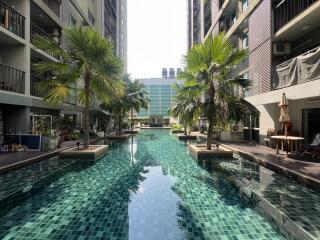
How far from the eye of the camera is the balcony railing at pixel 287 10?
11323 millimetres

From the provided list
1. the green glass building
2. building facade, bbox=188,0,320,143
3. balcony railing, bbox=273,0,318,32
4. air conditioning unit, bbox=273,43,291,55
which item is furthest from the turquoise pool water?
the green glass building

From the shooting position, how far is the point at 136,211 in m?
5.03

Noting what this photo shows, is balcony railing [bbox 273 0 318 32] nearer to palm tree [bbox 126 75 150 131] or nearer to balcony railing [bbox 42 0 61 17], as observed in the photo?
palm tree [bbox 126 75 150 131]

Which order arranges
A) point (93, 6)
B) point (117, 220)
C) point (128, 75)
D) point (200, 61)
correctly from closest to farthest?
1. point (117, 220)
2. point (200, 61)
3. point (128, 75)
4. point (93, 6)

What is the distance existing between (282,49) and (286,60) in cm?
63

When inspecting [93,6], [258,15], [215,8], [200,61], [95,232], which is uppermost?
[93,6]

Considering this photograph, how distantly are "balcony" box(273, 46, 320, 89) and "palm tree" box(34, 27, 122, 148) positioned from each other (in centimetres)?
756

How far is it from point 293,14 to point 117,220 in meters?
12.5

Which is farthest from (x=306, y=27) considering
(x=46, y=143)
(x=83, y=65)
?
(x=46, y=143)

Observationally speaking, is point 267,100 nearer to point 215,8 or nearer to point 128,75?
point 128,75

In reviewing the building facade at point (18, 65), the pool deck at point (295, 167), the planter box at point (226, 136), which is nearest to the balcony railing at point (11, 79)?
the building facade at point (18, 65)

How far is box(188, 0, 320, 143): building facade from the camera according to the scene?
912cm

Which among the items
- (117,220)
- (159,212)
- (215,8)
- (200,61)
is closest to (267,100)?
(200,61)

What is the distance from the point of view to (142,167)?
9352mm
